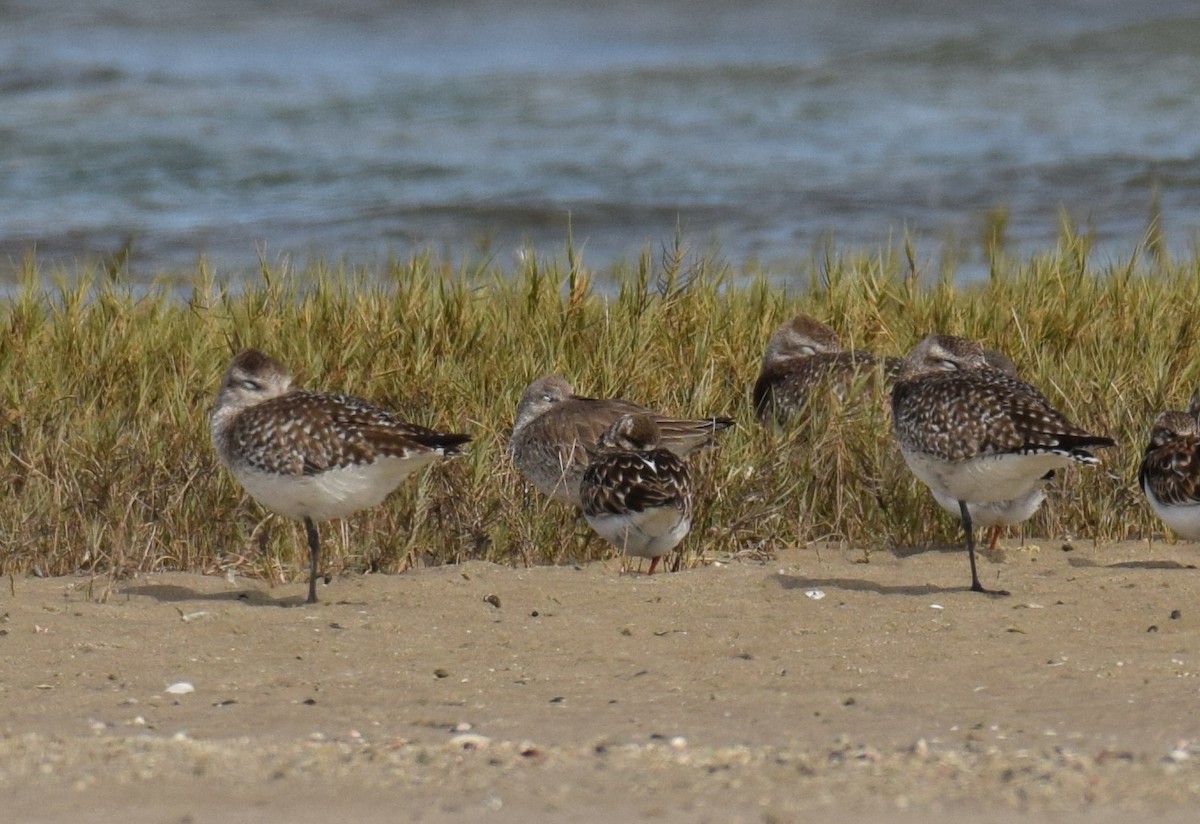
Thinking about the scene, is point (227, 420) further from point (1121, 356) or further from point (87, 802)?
point (1121, 356)

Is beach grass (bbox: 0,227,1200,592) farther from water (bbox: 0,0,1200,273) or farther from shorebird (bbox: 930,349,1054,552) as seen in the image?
water (bbox: 0,0,1200,273)

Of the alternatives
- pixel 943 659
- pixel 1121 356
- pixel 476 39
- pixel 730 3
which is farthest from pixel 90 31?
pixel 943 659

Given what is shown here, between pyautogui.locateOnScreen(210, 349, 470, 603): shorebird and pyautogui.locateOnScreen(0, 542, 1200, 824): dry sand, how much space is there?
1.41 feet

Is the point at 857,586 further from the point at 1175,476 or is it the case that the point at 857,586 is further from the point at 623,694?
the point at 623,694

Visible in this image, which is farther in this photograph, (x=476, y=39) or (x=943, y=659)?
(x=476, y=39)

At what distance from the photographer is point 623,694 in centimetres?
681

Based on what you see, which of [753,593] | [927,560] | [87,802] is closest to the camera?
[87,802]

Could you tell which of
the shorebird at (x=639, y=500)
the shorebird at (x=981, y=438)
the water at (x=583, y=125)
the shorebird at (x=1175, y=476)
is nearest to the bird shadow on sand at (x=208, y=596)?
the shorebird at (x=639, y=500)

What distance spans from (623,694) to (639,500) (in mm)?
1631

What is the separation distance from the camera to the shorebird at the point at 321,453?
8047 millimetres

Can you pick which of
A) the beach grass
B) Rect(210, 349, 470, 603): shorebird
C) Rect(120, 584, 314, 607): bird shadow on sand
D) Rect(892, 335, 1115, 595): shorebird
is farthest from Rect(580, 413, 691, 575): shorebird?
Rect(120, 584, 314, 607): bird shadow on sand

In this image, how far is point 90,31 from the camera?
34594mm

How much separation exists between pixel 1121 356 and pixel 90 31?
89.4 ft

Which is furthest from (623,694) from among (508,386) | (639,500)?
(508,386)
